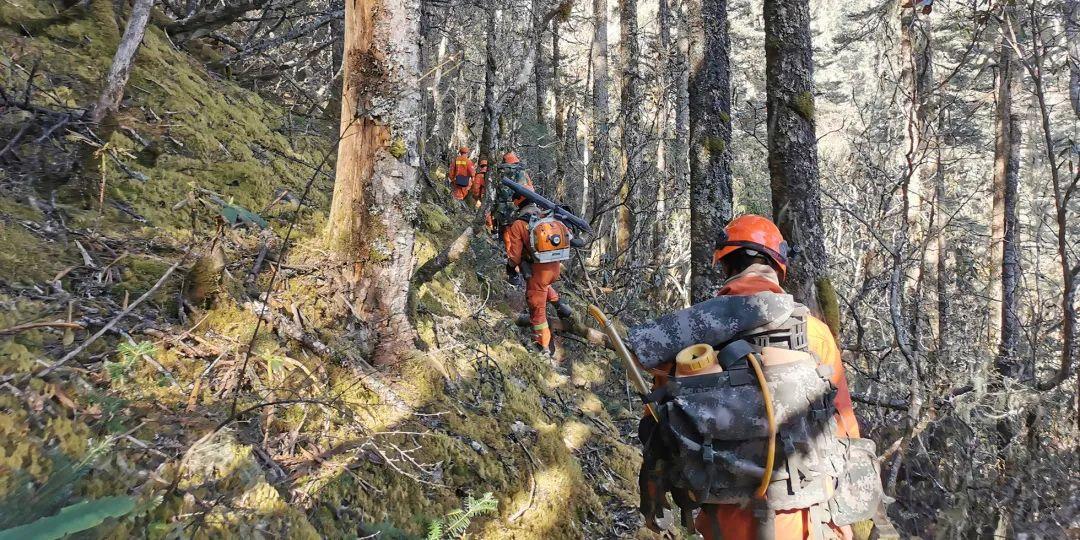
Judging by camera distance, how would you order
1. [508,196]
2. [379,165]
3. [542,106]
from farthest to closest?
1. [542,106]
2. [508,196]
3. [379,165]

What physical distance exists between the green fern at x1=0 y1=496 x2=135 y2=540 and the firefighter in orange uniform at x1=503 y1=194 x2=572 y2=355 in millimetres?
5546

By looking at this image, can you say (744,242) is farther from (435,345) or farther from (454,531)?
(435,345)

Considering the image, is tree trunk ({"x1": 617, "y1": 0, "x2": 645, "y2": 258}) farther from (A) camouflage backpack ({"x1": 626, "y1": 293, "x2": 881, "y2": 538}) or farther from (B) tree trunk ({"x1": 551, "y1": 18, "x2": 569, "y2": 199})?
(A) camouflage backpack ({"x1": 626, "y1": 293, "x2": 881, "y2": 538})

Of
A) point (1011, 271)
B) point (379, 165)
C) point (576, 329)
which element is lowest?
point (576, 329)

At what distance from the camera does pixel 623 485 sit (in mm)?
4805

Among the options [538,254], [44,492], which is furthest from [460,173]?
[44,492]

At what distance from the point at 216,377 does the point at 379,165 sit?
1.52 metres

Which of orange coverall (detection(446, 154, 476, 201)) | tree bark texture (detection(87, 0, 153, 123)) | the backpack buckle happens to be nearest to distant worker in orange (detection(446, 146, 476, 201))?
orange coverall (detection(446, 154, 476, 201))

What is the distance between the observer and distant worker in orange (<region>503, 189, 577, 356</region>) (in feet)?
22.9

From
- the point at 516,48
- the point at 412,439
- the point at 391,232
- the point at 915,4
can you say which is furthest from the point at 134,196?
the point at 516,48

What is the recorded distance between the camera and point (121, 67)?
179 inches

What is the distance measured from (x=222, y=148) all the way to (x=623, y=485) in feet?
16.3

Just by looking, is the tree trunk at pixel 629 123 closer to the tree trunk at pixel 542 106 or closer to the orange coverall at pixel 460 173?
the tree trunk at pixel 542 106

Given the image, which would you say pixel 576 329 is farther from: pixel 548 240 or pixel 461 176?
pixel 461 176
